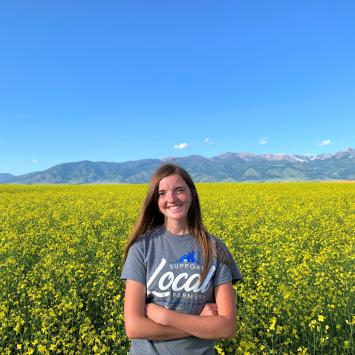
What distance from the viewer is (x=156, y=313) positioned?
2656mm

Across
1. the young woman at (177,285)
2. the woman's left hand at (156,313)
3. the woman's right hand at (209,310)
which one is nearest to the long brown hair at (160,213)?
the young woman at (177,285)

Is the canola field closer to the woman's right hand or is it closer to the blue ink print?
the woman's right hand

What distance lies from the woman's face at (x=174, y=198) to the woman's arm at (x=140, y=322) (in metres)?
0.58

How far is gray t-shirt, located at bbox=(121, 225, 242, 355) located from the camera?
275 cm

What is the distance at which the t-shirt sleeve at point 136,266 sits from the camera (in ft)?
9.09

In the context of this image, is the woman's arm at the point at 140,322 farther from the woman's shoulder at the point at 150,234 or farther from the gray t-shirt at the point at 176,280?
the woman's shoulder at the point at 150,234

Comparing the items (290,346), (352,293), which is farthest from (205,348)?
(352,293)

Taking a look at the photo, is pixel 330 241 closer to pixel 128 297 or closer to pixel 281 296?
pixel 281 296

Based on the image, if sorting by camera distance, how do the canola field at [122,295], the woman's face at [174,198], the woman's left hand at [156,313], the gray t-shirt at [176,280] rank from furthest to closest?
the canola field at [122,295] → the woman's face at [174,198] → the gray t-shirt at [176,280] → the woman's left hand at [156,313]

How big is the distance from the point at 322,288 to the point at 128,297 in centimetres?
479

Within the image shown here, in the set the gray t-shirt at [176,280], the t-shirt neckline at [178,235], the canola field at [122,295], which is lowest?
the canola field at [122,295]

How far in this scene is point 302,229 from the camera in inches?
538

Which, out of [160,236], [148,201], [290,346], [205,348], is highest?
[148,201]

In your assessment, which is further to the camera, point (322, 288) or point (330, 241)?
point (330, 241)
